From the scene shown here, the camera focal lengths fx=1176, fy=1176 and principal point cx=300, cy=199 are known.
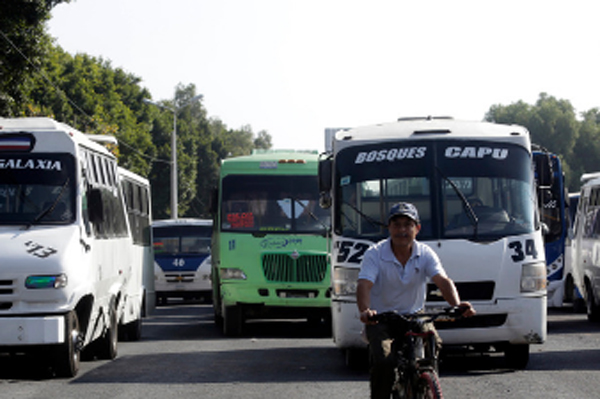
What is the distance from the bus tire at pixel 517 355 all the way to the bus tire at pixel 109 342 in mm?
5077

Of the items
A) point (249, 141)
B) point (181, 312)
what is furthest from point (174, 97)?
point (181, 312)

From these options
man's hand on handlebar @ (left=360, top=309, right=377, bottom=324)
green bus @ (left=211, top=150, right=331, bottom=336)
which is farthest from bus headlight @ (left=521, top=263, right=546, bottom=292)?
green bus @ (left=211, top=150, right=331, bottom=336)

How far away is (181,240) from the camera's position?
1352 inches

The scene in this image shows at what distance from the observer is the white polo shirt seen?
297 inches

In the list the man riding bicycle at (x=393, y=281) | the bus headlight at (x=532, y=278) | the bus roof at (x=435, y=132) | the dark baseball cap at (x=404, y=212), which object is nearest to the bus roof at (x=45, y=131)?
the bus roof at (x=435, y=132)

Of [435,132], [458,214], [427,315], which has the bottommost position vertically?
[427,315]

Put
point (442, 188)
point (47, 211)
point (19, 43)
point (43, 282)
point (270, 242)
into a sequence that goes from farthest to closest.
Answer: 1. point (19, 43)
2. point (270, 242)
3. point (442, 188)
4. point (47, 211)
5. point (43, 282)

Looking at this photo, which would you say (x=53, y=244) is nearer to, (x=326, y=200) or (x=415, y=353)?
(x=326, y=200)

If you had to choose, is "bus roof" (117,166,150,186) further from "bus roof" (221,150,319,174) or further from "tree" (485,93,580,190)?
"tree" (485,93,580,190)

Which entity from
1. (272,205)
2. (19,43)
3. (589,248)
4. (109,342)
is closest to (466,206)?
(109,342)

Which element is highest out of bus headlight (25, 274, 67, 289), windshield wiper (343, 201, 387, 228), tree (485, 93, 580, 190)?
tree (485, 93, 580, 190)

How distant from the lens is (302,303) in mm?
19250

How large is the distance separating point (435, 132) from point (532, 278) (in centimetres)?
206

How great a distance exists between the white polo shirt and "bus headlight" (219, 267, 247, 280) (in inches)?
464
